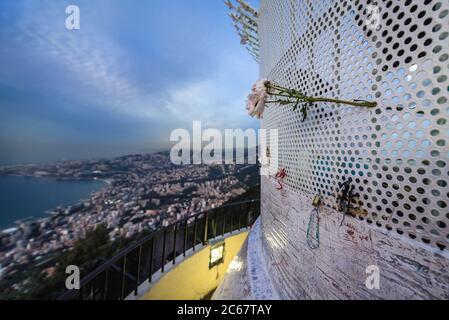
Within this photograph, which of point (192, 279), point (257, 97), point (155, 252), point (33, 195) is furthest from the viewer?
point (33, 195)

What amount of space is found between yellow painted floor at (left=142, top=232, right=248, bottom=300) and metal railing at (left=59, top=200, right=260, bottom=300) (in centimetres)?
28

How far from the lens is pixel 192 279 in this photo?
5.77 m

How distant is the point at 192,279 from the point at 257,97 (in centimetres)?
640

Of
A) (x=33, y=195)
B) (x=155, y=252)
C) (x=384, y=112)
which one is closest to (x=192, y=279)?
(x=155, y=252)

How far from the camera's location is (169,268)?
4.87 metres

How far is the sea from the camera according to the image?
8422 mm

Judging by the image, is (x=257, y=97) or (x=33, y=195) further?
(x=33, y=195)

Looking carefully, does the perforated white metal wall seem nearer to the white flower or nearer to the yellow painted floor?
the white flower

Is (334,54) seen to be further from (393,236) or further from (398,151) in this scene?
(393,236)

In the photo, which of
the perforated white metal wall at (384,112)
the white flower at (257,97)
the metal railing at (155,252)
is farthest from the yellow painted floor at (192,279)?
the white flower at (257,97)

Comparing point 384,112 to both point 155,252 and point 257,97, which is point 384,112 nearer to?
point 257,97
